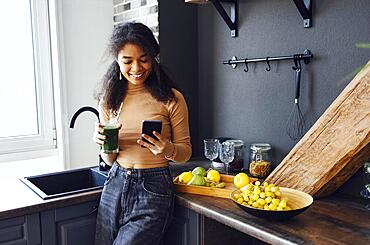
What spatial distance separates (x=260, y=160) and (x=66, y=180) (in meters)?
1.10

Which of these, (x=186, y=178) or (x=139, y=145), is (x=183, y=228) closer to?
(x=186, y=178)

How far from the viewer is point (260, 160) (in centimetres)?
199

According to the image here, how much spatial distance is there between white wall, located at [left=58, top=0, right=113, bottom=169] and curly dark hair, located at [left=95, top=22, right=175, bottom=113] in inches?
34.0

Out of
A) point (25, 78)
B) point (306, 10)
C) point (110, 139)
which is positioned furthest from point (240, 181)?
point (25, 78)

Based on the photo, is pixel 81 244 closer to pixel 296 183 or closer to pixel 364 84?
pixel 296 183

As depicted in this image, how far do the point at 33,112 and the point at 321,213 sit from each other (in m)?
2.05

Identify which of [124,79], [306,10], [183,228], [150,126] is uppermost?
[306,10]

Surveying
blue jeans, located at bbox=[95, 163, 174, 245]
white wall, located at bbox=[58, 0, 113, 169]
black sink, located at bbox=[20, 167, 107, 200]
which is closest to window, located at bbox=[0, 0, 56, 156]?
white wall, located at bbox=[58, 0, 113, 169]

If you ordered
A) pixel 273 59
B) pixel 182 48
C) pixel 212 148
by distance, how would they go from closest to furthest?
1. pixel 273 59
2. pixel 212 148
3. pixel 182 48

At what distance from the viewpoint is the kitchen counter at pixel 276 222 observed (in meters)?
1.29

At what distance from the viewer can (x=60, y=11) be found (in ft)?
8.48

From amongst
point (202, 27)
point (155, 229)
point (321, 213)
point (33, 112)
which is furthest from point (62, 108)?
point (321, 213)

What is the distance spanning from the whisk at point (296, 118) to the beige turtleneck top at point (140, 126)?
567 millimetres

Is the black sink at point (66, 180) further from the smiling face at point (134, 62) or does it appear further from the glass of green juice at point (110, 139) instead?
the smiling face at point (134, 62)
